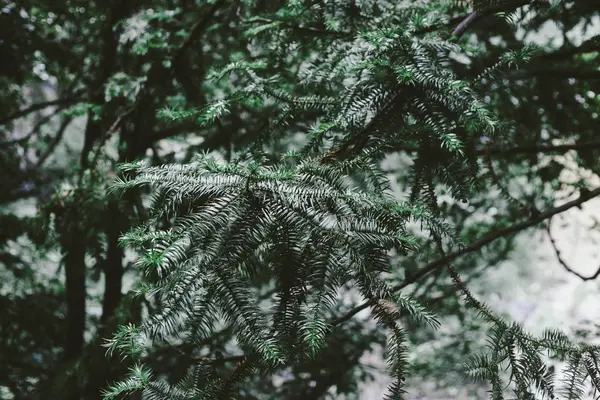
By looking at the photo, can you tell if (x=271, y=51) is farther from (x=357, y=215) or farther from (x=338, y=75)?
(x=357, y=215)

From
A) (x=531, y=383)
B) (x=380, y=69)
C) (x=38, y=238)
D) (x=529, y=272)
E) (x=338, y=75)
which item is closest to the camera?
(x=531, y=383)

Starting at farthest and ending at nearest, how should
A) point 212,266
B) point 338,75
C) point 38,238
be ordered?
point 38,238 < point 338,75 < point 212,266

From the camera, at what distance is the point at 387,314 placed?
1.20 meters

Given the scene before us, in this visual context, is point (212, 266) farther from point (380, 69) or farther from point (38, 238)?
point (38, 238)

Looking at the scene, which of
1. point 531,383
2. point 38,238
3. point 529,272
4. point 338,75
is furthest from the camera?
point 529,272

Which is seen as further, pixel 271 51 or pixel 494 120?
pixel 271 51

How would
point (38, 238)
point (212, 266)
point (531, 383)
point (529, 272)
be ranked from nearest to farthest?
point (212, 266) < point (531, 383) < point (38, 238) < point (529, 272)

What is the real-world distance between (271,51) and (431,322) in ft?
4.99

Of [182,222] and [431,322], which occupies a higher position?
[182,222]

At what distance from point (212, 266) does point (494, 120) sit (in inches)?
36.1

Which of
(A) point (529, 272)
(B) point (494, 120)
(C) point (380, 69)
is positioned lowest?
(B) point (494, 120)

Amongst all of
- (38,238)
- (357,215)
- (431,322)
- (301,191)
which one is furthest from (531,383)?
(38,238)

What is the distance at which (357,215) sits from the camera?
4.03ft

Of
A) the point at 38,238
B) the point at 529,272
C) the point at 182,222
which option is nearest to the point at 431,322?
the point at 182,222
